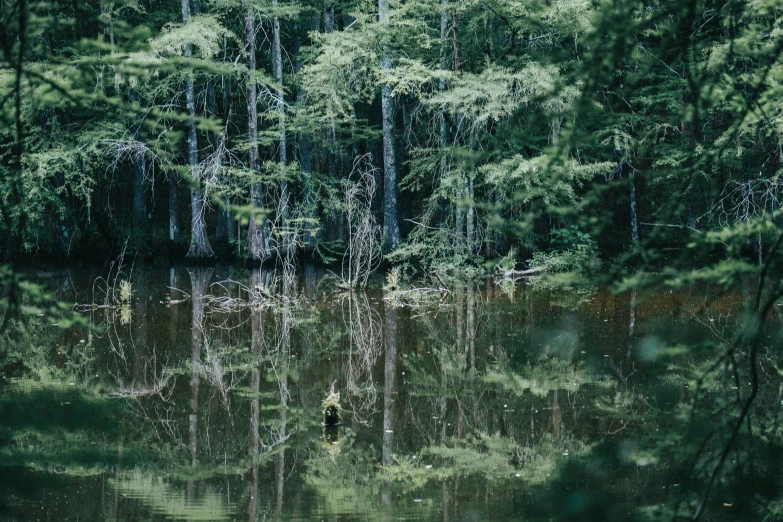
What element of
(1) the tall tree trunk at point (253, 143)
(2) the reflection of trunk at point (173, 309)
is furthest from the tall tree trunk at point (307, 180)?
(2) the reflection of trunk at point (173, 309)

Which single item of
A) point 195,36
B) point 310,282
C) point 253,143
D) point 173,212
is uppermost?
point 195,36

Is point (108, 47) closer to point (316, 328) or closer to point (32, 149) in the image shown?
point (316, 328)

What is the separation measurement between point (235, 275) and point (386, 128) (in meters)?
5.53

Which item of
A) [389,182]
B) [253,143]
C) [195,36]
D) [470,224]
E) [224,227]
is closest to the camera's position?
[470,224]

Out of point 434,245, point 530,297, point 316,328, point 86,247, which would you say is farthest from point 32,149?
point 530,297

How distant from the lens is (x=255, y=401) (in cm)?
942

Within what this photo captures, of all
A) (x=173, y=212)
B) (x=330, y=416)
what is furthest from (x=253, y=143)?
(x=330, y=416)

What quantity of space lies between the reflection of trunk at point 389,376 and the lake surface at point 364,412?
0.10 ft

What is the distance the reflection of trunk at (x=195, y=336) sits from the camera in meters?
8.43

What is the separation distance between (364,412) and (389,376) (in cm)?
152

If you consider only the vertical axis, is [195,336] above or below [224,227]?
A: below

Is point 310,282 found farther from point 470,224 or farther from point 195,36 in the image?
point 195,36

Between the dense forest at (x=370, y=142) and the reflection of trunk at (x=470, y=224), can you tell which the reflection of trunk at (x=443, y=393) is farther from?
the reflection of trunk at (x=470, y=224)

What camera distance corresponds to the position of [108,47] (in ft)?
13.0
